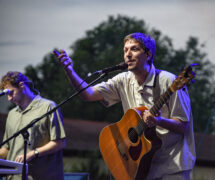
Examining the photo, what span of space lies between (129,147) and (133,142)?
7cm

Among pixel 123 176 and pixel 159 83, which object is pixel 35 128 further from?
pixel 159 83

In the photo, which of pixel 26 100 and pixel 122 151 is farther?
pixel 26 100

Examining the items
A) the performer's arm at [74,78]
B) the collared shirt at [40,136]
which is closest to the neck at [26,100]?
the collared shirt at [40,136]

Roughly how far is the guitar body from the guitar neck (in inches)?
7.6

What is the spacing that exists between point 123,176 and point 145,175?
0.27 meters

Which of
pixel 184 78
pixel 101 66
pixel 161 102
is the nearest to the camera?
pixel 184 78

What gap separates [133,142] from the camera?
3.30 meters

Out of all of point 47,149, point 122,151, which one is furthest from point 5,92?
point 122,151

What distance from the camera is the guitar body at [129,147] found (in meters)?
3.10

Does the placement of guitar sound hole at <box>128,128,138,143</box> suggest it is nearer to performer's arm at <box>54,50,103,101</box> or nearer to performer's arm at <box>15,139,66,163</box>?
performer's arm at <box>54,50,103,101</box>

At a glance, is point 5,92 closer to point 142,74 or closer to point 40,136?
point 40,136

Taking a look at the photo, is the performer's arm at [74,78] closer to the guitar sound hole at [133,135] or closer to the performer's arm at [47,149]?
the guitar sound hole at [133,135]

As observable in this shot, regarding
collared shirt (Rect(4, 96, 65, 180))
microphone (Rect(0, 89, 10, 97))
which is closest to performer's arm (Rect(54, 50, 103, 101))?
collared shirt (Rect(4, 96, 65, 180))

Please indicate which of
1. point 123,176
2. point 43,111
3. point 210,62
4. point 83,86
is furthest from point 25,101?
point 210,62
